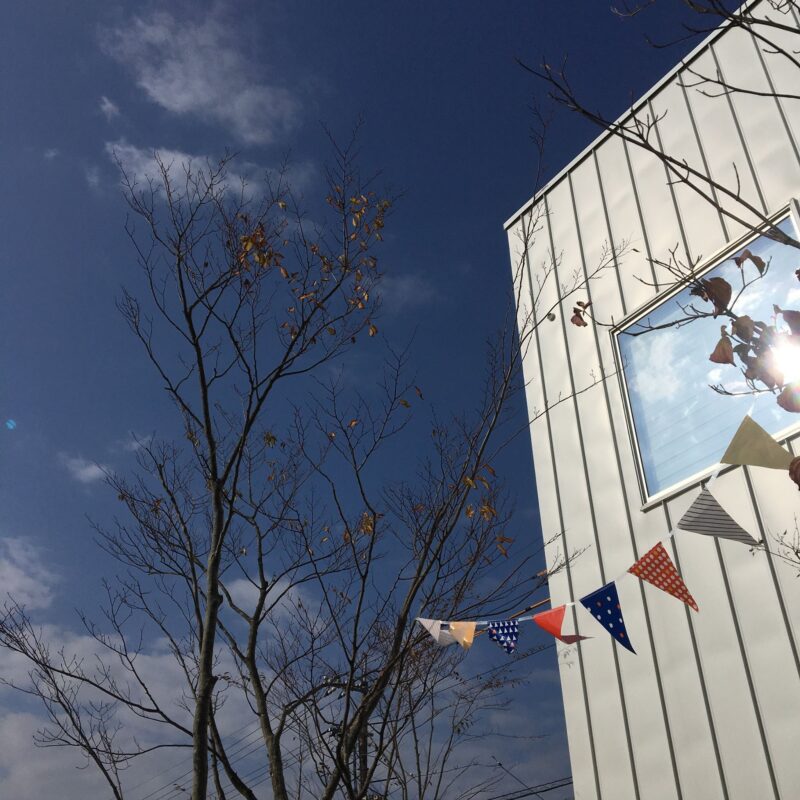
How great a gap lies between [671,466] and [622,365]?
3.07 feet

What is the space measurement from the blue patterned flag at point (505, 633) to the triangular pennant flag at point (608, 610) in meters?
0.60

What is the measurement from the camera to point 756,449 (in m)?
3.25

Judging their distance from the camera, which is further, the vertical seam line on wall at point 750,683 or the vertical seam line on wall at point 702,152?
the vertical seam line on wall at point 702,152

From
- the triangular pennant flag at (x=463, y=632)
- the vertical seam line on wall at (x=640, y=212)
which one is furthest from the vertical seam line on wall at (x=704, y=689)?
the vertical seam line on wall at (x=640, y=212)

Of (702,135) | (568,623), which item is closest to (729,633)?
(568,623)

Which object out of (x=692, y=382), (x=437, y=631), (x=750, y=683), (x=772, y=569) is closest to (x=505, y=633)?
(x=437, y=631)

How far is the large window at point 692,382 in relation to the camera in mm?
4504

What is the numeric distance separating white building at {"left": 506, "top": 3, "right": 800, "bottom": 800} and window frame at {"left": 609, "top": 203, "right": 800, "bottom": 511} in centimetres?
1

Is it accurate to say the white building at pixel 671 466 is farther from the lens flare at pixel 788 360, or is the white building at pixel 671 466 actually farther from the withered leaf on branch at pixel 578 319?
the lens flare at pixel 788 360

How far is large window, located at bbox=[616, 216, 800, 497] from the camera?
4.50 m

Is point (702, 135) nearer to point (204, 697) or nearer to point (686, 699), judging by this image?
point (686, 699)

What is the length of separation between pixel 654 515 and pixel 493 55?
373cm

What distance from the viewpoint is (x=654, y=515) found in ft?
16.0

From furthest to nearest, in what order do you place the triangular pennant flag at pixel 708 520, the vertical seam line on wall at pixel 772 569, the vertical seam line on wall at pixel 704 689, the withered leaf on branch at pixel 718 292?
the vertical seam line on wall at pixel 704 689
the vertical seam line on wall at pixel 772 569
the triangular pennant flag at pixel 708 520
the withered leaf on branch at pixel 718 292
